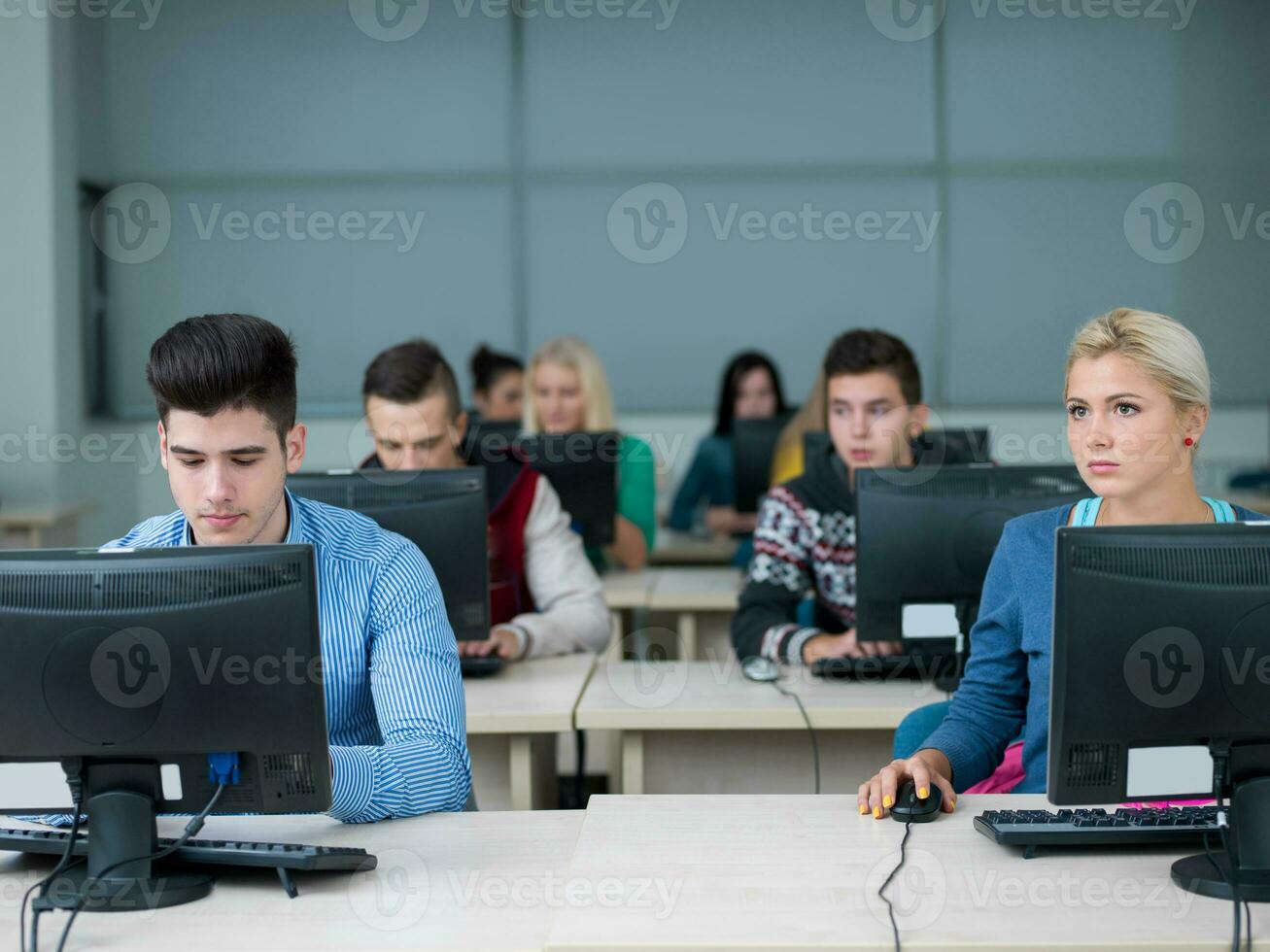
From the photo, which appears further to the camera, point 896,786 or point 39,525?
point 39,525

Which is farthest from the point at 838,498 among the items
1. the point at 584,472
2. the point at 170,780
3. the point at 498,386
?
the point at 498,386

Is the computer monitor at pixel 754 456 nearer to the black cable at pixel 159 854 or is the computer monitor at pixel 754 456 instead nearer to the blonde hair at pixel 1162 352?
the blonde hair at pixel 1162 352

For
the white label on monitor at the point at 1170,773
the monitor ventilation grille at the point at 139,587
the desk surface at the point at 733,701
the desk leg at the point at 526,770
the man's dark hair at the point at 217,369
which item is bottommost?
the desk leg at the point at 526,770

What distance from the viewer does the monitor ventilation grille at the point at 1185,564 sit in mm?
1367

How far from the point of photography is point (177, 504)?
1652 mm

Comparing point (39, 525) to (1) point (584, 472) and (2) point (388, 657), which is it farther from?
(2) point (388, 657)

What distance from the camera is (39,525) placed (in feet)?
17.3

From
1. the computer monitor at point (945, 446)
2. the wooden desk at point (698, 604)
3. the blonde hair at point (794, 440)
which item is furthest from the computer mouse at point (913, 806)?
the blonde hair at point (794, 440)

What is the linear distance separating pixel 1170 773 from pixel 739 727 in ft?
3.34

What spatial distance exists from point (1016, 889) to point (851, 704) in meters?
1.00

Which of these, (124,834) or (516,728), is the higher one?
(124,834)

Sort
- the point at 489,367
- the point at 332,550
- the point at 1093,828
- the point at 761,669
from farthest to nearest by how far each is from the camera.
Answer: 1. the point at 489,367
2. the point at 761,669
3. the point at 332,550
4. the point at 1093,828

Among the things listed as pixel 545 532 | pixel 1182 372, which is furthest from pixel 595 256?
pixel 1182 372

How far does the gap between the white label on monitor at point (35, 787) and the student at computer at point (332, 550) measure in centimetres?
28
